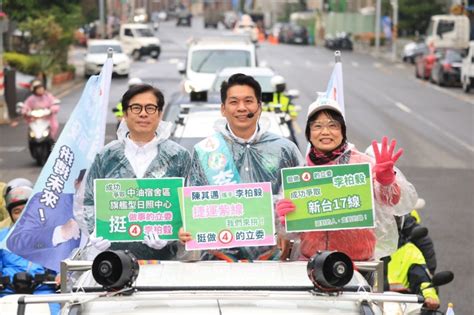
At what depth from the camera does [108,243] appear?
5750 mm

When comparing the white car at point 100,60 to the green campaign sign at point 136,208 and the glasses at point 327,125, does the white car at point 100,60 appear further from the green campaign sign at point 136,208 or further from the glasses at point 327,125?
the green campaign sign at point 136,208

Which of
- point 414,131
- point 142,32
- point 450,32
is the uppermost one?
point 414,131

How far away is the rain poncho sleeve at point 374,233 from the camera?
6.04m

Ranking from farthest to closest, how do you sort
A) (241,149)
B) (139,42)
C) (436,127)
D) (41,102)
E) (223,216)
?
(139,42) → (436,127) → (41,102) → (241,149) → (223,216)

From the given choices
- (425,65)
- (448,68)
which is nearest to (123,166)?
(448,68)

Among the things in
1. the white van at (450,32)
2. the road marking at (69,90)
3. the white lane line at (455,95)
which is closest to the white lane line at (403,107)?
the white lane line at (455,95)

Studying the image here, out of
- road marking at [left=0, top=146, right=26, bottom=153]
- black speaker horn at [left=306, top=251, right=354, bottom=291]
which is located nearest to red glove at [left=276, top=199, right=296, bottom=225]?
black speaker horn at [left=306, top=251, right=354, bottom=291]

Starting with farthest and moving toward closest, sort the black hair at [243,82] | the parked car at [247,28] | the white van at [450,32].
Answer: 1. the parked car at [247,28]
2. the white van at [450,32]
3. the black hair at [243,82]

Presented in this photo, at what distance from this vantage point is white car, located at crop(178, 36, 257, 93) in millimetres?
26656

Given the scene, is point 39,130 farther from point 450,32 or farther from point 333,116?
point 450,32

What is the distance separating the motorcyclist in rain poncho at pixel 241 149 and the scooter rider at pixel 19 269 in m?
1.18

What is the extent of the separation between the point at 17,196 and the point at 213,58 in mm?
19639

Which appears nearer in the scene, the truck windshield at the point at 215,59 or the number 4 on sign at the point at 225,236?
the number 4 on sign at the point at 225,236

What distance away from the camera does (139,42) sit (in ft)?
207
